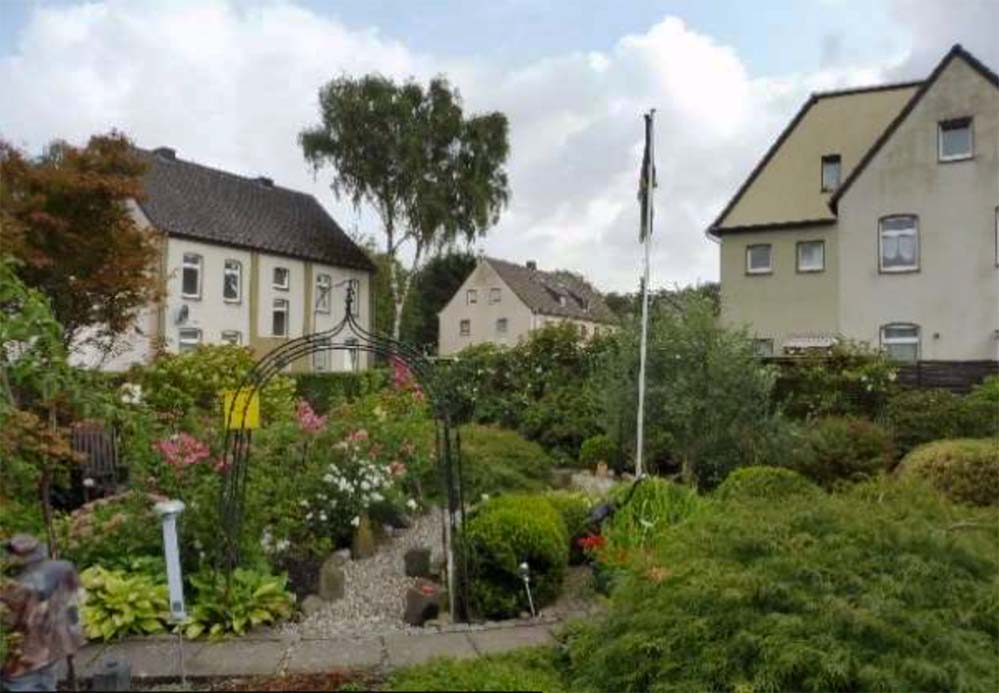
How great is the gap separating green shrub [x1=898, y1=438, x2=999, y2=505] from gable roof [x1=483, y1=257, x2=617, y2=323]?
35450mm

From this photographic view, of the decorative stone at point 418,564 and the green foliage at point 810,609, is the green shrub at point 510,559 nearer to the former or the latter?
the decorative stone at point 418,564

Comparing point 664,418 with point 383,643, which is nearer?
point 383,643

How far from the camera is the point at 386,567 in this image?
7125 mm

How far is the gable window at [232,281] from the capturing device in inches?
1160

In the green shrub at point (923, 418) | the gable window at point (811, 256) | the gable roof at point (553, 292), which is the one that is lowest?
the green shrub at point (923, 418)

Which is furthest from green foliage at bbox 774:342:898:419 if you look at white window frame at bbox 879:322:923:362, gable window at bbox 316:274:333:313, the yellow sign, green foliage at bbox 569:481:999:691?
gable window at bbox 316:274:333:313

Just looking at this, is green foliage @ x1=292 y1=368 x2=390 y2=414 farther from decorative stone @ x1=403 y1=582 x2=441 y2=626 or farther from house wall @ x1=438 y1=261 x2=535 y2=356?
house wall @ x1=438 y1=261 x2=535 y2=356

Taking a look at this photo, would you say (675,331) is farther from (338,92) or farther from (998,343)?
(338,92)

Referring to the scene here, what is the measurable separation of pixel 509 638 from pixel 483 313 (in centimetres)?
4033

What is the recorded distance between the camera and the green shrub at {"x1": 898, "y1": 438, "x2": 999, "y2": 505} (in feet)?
28.9

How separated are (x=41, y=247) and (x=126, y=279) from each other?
153 cm

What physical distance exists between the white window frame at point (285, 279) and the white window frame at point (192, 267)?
354 cm

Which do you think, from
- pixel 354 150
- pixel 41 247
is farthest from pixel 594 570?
pixel 354 150

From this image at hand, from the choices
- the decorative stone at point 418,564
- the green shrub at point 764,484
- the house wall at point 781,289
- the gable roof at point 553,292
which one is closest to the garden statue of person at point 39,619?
the decorative stone at point 418,564
